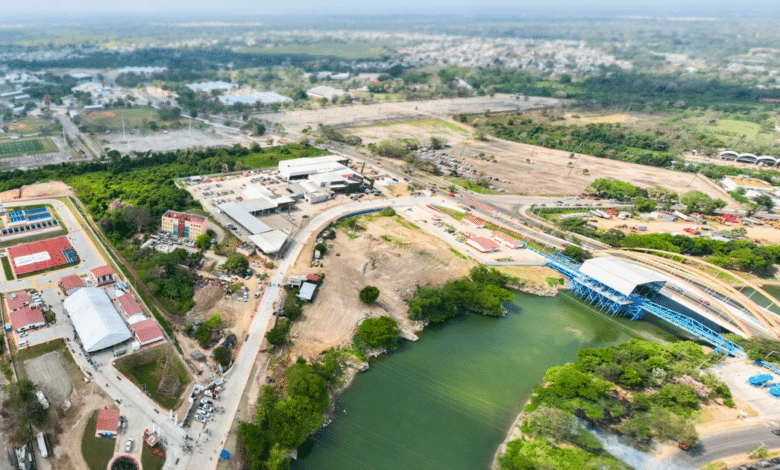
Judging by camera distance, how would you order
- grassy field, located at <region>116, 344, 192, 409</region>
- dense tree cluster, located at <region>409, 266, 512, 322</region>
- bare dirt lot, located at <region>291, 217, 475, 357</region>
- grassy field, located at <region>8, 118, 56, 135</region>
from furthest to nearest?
1. grassy field, located at <region>8, 118, 56, 135</region>
2. dense tree cluster, located at <region>409, 266, 512, 322</region>
3. bare dirt lot, located at <region>291, 217, 475, 357</region>
4. grassy field, located at <region>116, 344, 192, 409</region>

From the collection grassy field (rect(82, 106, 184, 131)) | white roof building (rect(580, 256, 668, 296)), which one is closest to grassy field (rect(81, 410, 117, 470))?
white roof building (rect(580, 256, 668, 296))

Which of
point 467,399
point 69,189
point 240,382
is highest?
point 69,189

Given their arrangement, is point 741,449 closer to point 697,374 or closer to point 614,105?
point 697,374

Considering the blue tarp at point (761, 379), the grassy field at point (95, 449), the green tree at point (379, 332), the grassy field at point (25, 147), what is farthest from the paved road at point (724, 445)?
the grassy field at point (25, 147)

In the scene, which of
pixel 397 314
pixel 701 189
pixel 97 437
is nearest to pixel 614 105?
pixel 701 189

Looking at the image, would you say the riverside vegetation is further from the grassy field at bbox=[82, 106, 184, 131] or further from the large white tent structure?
the grassy field at bbox=[82, 106, 184, 131]
